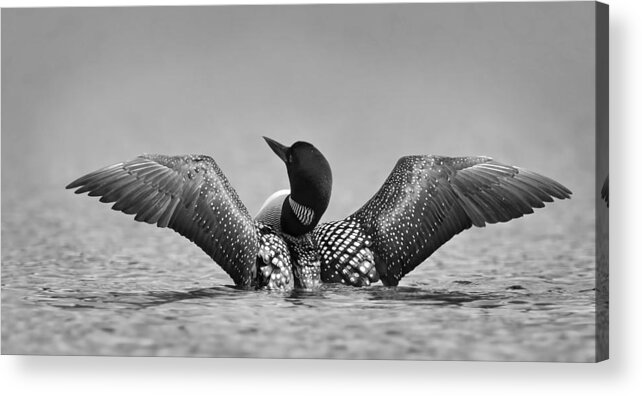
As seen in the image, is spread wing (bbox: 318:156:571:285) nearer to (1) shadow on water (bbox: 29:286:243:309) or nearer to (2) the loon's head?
(2) the loon's head

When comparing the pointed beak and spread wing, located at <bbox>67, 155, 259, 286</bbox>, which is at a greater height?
the pointed beak

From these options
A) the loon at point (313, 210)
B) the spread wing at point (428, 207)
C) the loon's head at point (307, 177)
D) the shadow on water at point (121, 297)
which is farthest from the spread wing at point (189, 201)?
the spread wing at point (428, 207)

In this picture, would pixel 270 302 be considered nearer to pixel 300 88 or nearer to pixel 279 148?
pixel 279 148

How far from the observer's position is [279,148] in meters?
5.46

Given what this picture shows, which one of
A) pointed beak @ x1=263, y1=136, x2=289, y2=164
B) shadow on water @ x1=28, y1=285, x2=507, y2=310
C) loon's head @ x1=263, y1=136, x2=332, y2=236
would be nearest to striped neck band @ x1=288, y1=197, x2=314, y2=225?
loon's head @ x1=263, y1=136, x2=332, y2=236

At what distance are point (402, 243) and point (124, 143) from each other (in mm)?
1265

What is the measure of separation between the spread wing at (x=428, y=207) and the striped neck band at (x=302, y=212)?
0.25 feet

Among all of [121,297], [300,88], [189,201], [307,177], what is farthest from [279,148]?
[121,297]

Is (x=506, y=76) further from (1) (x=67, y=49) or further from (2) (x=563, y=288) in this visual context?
(1) (x=67, y=49)

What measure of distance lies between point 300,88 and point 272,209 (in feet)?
1.73

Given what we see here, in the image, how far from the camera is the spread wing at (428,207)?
5.45 meters

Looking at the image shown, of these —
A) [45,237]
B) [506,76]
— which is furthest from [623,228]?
[45,237]

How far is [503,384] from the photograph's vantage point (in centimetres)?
532

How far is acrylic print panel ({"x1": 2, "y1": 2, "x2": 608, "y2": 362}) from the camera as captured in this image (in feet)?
17.4
